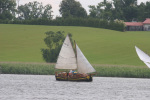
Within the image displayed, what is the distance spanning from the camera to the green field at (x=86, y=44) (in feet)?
381

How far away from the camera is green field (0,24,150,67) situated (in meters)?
116

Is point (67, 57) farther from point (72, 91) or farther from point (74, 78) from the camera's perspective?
point (72, 91)

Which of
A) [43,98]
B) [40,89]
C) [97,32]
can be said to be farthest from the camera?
[97,32]

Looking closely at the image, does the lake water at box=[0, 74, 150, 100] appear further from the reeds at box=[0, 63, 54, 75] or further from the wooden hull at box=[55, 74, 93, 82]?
the reeds at box=[0, 63, 54, 75]

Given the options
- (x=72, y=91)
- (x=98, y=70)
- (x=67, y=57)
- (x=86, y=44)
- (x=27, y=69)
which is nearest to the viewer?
(x=72, y=91)

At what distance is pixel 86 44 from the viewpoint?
458 ft

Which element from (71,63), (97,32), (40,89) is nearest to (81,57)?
(71,63)

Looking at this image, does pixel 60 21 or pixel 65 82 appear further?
pixel 60 21

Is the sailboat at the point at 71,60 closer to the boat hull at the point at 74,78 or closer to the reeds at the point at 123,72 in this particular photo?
the boat hull at the point at 74,78

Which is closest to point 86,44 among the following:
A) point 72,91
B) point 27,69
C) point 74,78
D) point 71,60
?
point 27,69

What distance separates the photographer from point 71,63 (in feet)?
228

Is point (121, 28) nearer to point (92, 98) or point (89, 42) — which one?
point (89, 42)

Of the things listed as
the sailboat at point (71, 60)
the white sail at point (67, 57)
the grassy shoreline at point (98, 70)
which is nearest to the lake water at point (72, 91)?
the sailboat at point (71, 60)

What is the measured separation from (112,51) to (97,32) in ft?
122
